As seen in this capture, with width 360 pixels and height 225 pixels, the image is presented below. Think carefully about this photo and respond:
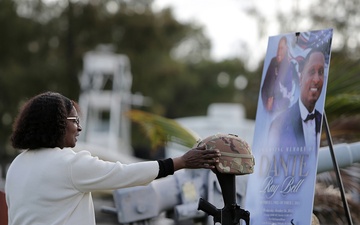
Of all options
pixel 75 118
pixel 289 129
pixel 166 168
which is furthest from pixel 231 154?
pixel 289 129

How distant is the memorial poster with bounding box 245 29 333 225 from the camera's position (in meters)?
5.24

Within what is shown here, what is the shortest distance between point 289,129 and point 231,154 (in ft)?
3.20

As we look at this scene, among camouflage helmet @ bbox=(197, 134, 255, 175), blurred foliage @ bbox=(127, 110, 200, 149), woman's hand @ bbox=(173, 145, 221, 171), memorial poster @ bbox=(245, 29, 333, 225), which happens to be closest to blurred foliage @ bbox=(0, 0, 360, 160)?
blurred foliage @ bbox=(127, 110, 200, 149)

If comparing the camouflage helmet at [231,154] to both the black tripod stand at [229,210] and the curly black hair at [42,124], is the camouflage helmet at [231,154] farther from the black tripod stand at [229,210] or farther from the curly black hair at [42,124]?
the curly black hair at [42,124]

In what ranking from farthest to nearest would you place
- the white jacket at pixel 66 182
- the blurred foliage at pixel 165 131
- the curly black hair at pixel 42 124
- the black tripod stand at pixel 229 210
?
the blurred foliage at pixel 165 131 → the black tripod stand at pixel 229 210 → the curly black hair at pixel 42 124 → the white jacket at pixel 66 182

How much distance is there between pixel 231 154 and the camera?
179 inches

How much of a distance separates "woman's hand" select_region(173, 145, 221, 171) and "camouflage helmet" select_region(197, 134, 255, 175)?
0.22ft

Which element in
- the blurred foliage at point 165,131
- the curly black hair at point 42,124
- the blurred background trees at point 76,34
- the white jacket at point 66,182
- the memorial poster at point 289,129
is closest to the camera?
the white jacket at point 66,182

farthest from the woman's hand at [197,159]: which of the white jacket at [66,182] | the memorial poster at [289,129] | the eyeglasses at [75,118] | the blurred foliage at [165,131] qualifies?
the blurred foliage at [165,131]

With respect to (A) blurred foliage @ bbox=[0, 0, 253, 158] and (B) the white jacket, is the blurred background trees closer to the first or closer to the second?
(A) blurred foliage @ bbox=[0, 0, 253, 158]

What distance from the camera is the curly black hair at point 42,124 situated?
4457 millimetres

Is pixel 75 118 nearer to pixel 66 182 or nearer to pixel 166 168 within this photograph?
pixel 66 182

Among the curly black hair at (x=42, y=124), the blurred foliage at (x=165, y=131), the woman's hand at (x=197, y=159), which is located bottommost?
the blurred foliage at (x=165, y=131)

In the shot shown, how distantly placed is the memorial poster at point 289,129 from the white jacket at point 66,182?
1179 millimetres
